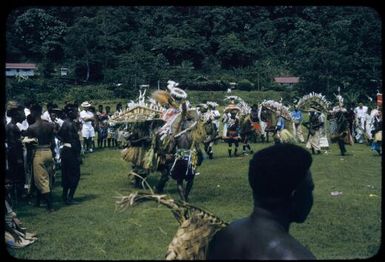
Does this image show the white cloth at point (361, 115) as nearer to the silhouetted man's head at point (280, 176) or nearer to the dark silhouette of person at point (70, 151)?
the dark silhouette of person at point (70, 151)

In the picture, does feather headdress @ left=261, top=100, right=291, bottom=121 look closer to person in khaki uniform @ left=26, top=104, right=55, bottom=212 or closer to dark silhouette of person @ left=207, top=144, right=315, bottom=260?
person in khaki uniform @ left=26, top=104, right=55, bottom=212

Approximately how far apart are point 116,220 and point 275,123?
12.0m

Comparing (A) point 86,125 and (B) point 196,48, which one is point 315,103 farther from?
(B) point 196,48

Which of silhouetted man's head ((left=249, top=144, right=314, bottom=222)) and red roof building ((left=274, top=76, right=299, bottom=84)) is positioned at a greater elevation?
silhouetted man's head ((left=249, top=144, right=314, bottom=222))

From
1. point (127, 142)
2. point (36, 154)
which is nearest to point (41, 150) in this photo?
point (36, 154)

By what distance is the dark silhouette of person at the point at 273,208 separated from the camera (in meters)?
2.62

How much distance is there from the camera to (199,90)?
125 ft

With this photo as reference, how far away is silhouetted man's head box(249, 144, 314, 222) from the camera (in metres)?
2.66

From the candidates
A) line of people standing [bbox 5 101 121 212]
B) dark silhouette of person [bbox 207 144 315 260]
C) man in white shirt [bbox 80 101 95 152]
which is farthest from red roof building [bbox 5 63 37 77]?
dark silhouette of person [bbox 207 144 315 260]

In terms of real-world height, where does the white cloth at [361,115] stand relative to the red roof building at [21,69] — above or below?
below

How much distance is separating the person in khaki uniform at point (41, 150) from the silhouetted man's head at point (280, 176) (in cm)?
744

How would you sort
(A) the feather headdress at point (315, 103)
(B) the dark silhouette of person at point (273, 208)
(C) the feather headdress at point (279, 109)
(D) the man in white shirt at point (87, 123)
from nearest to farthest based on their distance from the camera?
(B) the dark silhouette of person at point (273, 208), (D) the man in white shirt at point (87, 123), (A) the feather headdress at point (315, 103), (C) the feather headdress at point (279, 109)

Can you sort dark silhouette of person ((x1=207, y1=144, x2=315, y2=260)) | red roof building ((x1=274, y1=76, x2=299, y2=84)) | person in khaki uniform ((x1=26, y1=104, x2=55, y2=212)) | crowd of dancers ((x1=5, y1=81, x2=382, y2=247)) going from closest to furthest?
dark silhouette of person ((x1=207, y1=144, x2=315, y2=260)), person in khaki uniform ((x1=26, y1=104, x2=55, y2=212)), crowd of dancers ((x1=5, y1=81, x2=382, y2=247)), red roof building ((x1=274, y1=76, x2=299, y2=84))

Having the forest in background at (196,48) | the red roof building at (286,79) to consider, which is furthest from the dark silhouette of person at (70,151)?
the red roof building at (286,79)
